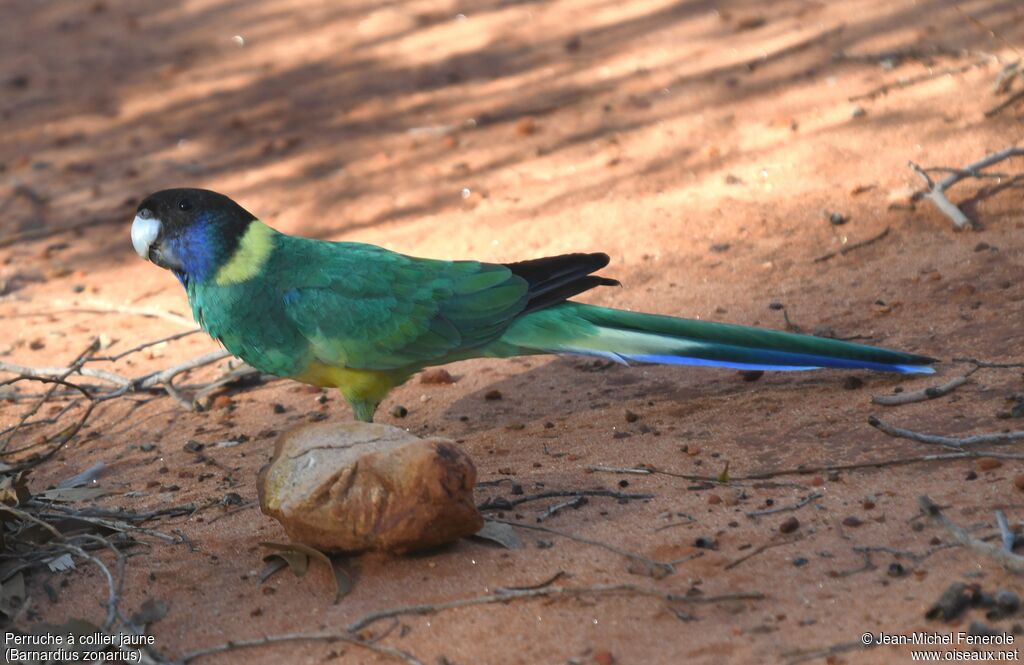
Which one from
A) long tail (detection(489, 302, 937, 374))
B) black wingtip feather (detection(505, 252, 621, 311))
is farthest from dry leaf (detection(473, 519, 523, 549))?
black wingtip feather (detection(505, 252, 621, 311))

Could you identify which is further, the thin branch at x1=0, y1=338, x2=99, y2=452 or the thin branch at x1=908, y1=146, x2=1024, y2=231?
the thin branch at x1=908, y1=146, x2=1024, y2=231

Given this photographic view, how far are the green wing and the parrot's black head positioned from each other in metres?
0.19

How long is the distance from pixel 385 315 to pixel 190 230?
29.3 inches

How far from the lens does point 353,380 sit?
157 inches

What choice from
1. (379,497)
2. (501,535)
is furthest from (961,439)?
(379,497)

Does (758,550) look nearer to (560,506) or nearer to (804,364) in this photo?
(560,506)

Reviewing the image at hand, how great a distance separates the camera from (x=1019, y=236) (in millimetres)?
4938

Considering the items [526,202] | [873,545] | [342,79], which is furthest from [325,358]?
[342,79]

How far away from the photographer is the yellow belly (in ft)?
13.0

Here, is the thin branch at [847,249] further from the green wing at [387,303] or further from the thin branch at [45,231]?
the thin branch at [45,231]

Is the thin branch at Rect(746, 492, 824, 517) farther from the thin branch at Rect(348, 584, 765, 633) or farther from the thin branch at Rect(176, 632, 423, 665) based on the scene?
the thin branch at Rect(176, 632, 423, 665)

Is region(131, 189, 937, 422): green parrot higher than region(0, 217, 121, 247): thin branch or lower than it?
higher

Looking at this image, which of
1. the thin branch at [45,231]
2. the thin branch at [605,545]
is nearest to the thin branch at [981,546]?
the thin branch at [605,545]

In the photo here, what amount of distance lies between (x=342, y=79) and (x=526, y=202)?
2.60 meters
